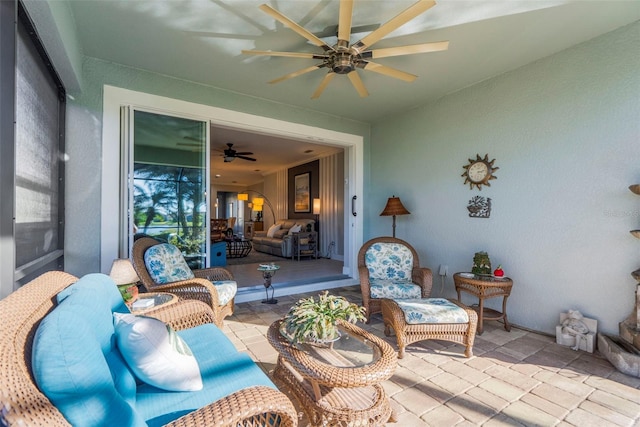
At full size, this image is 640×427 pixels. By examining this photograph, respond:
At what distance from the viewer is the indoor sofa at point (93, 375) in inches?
29.8

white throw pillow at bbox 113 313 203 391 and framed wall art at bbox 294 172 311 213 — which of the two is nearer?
white throw pillow at bbox 113 313 203 391

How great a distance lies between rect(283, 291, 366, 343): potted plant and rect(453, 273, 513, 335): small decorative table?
177 centimetres

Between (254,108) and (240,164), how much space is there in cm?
529

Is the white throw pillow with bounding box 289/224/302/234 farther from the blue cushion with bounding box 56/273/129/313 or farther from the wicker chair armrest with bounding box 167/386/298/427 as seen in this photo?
the wicker chair armrest with bounding box 167/386/298/427

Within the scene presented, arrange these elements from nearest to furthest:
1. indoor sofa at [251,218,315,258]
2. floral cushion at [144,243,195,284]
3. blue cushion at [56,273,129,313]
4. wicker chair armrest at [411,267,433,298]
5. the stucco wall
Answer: blue cushion at [56,273,129,313], the stucco wall, floral cushion at [144,243,195,284], wicker chair armrest at [411,267,433,298], indoor sofa at [251,218,315,258]

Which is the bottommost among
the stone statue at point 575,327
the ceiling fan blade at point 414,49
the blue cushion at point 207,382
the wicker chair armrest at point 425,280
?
the stone statue at point 575,327

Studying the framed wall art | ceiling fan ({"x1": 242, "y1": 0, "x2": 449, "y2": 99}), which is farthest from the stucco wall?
the framed wall art

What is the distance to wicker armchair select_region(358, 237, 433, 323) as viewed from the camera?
3.07 metres

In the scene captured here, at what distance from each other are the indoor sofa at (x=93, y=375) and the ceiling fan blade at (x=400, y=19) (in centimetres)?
223

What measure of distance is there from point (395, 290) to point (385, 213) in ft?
4.58

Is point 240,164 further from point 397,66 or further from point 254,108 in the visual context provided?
point 397,66

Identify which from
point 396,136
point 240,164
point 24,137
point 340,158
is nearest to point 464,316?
point 396,136

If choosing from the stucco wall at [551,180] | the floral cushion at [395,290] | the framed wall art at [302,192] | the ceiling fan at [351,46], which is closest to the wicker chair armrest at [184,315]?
the floral cushion at [395,290]

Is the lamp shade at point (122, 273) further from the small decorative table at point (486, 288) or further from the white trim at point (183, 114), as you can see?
the small decorative table at point (486, 288)
